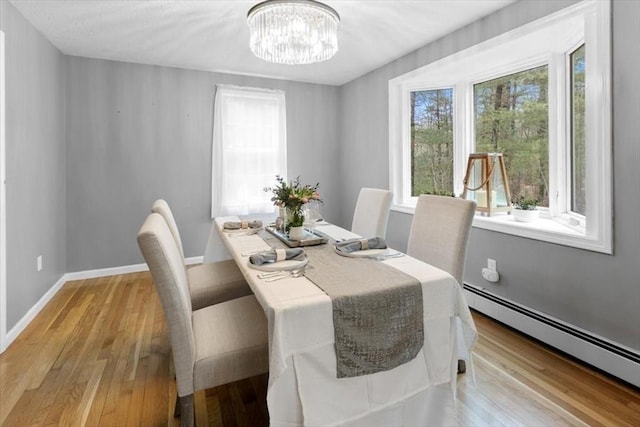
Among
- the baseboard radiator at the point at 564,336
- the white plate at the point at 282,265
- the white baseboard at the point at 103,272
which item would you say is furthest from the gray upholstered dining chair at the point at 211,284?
the baseboard radiator at the point at 564,336

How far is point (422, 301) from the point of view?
1.43 metres

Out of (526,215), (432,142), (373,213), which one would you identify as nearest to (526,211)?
(526,215)

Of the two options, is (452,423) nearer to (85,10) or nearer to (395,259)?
(395,259)

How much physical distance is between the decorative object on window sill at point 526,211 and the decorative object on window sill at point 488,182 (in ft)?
0.63

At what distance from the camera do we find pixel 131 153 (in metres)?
3.98

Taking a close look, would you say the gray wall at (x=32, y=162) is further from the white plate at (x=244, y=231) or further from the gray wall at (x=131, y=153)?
the white plate at (x=244, y=231)

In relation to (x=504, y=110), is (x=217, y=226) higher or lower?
lower

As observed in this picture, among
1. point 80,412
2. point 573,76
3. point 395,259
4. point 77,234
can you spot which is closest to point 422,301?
point 395,259

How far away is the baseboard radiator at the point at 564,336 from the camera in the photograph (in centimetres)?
192

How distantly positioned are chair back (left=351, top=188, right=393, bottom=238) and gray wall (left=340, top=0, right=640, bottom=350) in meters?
0.87

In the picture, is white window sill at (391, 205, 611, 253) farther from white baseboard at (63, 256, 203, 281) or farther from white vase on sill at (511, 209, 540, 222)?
white baseboard at (63, 256, 203, 281)

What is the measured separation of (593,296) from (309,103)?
3.80m

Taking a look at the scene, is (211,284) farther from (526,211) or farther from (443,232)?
(526,211)

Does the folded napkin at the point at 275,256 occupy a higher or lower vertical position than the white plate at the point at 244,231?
lower
